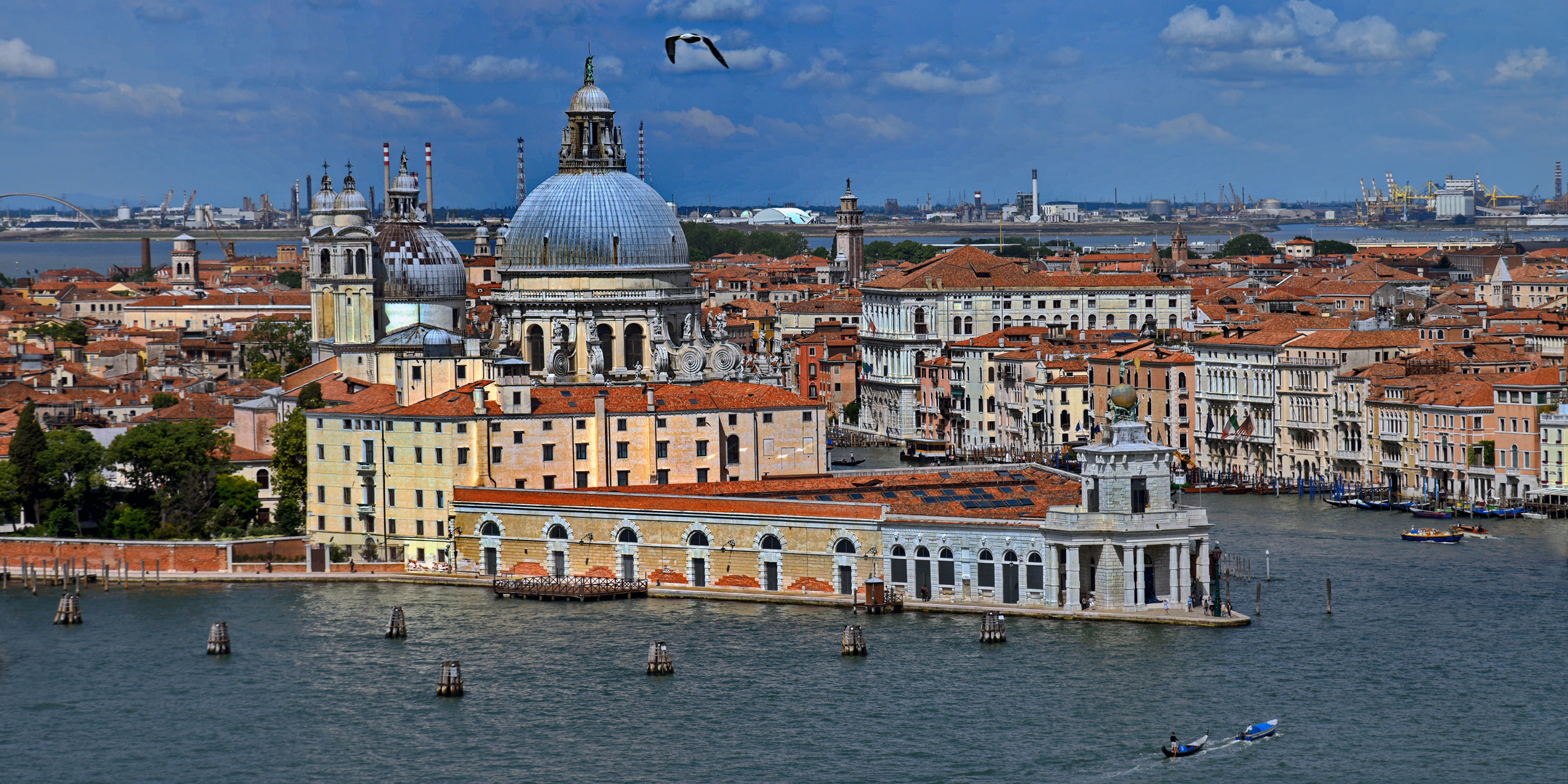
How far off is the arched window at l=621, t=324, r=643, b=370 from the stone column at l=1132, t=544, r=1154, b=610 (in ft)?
57.1

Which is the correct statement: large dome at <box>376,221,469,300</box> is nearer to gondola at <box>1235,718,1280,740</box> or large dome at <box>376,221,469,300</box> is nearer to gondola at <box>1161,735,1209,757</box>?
gondola at <box>1235,718,1280,740</box>

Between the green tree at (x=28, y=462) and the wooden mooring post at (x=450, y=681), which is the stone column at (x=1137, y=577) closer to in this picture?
the wooden mooring post at (x=450, y=681)

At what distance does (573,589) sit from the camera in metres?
39.5

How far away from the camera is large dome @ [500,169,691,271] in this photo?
51531mm

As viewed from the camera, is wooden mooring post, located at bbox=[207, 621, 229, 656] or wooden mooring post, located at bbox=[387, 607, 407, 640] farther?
wooden mooring post, located at bbox=[387, 607, 407, 640]

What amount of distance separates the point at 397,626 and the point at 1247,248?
404ft

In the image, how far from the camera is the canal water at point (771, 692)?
29.0 metres

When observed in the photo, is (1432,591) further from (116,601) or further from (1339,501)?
(116,601)

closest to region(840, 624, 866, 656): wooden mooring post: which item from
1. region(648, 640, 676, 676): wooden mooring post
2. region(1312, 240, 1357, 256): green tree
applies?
region(648, 640, 676, 676): wooden mooring post

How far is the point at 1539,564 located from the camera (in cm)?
4316

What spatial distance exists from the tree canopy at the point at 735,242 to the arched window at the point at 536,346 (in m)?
111

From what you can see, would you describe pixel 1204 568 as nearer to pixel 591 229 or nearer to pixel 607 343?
pixel 607 343

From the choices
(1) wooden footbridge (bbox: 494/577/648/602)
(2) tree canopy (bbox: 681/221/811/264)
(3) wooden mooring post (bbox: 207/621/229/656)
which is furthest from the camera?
(2) tree canopy (bbox: 681/221/811/264)

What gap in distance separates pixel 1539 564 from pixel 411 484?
1893 cm
